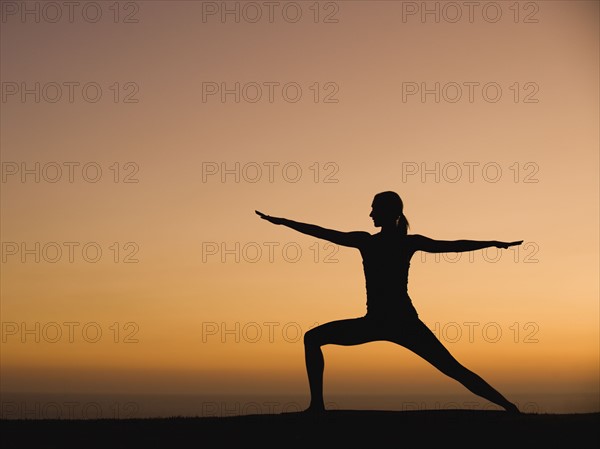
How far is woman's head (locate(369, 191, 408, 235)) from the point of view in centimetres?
1288

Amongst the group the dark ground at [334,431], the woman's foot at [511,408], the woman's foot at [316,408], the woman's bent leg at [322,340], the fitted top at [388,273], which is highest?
the fitted top at [388,273]

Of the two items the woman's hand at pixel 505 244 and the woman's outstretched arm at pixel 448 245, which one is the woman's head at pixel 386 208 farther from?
the woman's hand at pixel 505 244

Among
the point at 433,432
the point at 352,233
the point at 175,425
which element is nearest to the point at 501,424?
the point at 433,432

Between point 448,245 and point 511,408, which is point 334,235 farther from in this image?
point 511,408

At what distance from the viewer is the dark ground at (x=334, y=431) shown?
1110 cm

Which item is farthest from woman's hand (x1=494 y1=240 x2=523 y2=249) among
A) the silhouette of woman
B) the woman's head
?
the woman's head

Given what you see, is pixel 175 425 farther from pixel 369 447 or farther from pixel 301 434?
pixel 369 447

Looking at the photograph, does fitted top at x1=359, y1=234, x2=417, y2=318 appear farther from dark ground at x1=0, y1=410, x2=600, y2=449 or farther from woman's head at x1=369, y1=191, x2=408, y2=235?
dark ground at x1=0, y1=410, x2=600, y2=449

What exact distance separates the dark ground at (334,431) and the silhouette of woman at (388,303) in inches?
20.8

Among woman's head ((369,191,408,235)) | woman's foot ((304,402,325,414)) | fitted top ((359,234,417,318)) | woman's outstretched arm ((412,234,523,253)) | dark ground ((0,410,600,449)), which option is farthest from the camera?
woman's outstretched arm ((412,234,523,253))

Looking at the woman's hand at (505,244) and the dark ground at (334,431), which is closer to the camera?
the dark ground at (334,431)

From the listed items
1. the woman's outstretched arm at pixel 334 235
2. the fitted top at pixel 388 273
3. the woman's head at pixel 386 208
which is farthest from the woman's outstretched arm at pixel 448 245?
the woman's outstretched arm at pixel 334 235

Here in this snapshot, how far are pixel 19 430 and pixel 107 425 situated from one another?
114 cm

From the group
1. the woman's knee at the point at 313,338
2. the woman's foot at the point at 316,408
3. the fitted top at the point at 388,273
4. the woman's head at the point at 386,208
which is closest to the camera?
the woman's foot at the point at 316,408
